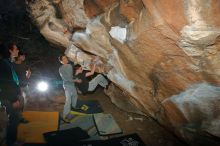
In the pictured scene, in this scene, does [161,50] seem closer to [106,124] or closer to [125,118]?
[106,124]

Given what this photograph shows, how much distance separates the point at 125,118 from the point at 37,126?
2.77 metres

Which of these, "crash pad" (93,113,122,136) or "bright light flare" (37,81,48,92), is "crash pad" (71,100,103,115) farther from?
"bright light flare" (37,81,48,92)

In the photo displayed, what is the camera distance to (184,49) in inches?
179

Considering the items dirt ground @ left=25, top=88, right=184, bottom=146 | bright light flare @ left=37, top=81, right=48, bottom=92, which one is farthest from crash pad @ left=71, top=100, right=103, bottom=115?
bright light flare @ left=37, top=81, right=48, bottom=92

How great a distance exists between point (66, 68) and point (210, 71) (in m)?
4.41

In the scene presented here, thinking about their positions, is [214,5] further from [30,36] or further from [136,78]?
[30,36]

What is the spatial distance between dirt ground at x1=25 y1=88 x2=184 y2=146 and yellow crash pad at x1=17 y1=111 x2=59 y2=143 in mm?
516

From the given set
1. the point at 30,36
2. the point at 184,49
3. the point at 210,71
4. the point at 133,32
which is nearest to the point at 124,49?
the point at 133,32

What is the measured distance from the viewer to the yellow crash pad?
6.76 m

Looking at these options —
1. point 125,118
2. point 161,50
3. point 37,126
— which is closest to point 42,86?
point 37,126

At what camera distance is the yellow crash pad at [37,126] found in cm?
676

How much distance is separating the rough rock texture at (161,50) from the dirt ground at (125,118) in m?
0.44

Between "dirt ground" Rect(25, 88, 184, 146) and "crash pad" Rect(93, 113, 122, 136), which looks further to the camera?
"crash pad" Rect(93, 113, 122, 136)

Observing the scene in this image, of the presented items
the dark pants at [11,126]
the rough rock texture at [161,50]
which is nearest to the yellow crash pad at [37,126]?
the dark pants at [11,126]
